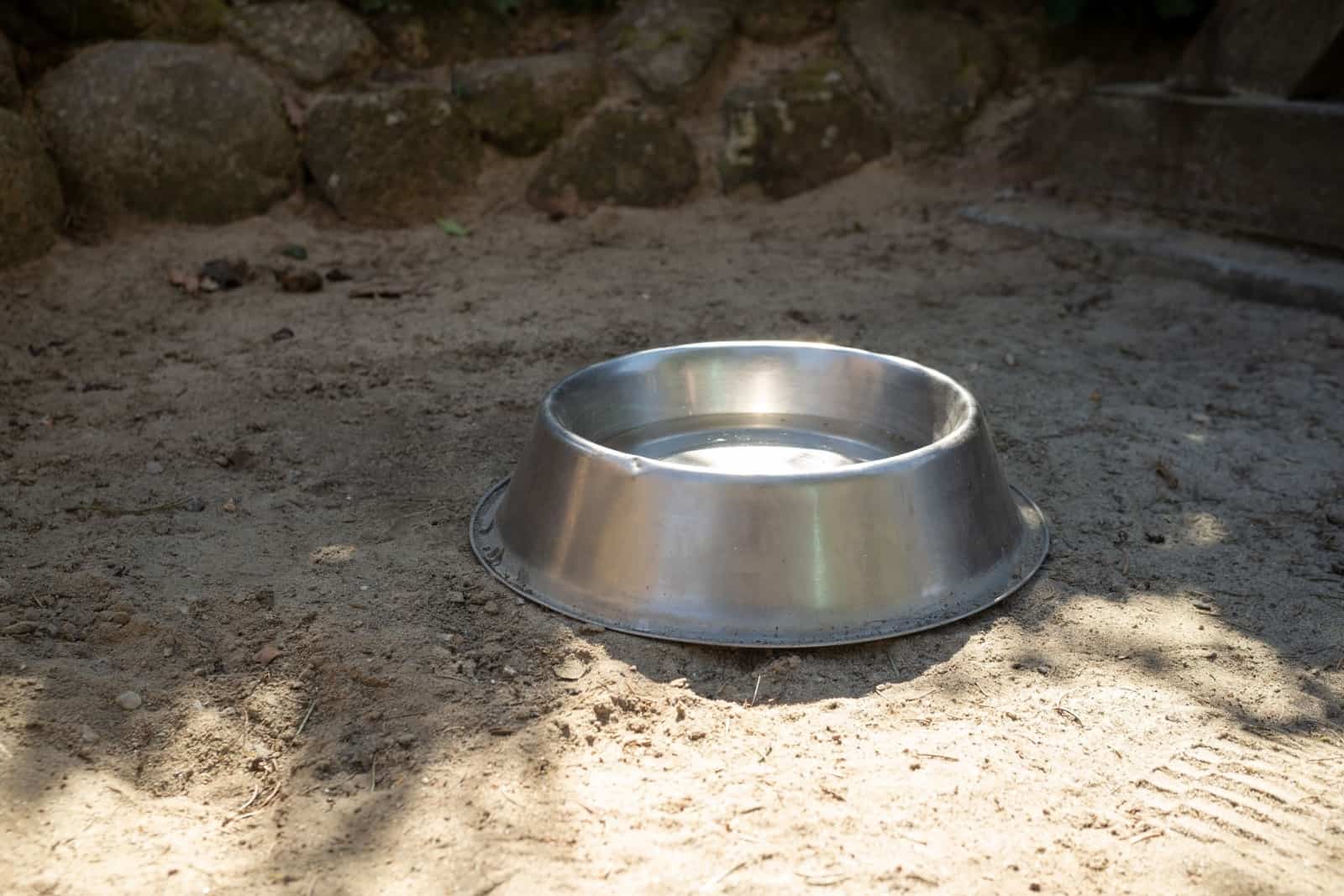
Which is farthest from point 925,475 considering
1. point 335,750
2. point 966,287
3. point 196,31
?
point 196,31

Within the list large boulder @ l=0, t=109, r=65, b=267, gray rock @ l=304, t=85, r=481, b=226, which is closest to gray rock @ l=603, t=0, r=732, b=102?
gray rock @ l=304, t=85, r=481, b=226

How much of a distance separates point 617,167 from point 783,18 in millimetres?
1130

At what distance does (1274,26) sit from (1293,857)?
366 cm

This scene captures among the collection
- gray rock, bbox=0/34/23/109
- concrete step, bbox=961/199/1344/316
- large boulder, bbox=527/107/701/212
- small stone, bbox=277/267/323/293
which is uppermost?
gray rock, bbox=0/34/23/109

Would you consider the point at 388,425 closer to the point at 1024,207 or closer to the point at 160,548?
the point at 160,548

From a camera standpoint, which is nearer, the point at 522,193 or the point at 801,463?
the point at 801,463

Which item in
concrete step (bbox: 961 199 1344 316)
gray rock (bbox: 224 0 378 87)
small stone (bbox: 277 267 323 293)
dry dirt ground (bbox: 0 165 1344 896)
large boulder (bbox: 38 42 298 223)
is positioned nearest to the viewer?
dry dirt ground (bbox: 0 165 1344 896)

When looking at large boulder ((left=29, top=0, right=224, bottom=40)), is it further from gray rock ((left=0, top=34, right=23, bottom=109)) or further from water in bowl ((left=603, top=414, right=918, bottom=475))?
water in bowl ((left=603, top=414, right=918, bottom=475))

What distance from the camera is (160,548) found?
2545mm

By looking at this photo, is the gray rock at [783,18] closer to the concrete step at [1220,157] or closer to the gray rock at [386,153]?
the concrete step at [1220,157]

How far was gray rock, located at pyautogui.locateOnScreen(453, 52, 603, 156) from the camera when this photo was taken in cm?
501

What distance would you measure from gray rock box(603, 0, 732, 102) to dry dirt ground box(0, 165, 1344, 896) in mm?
1648

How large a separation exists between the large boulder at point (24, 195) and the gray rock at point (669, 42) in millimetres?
2281

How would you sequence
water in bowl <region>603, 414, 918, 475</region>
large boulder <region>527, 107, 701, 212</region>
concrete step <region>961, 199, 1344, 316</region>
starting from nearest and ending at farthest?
1. water in bowl <region>603, 414, 918, 475</region>
2. concrete step <region>961, 199, 1344, 316</region>
3. large boulder <region>527, 107, 701, 212</region>
